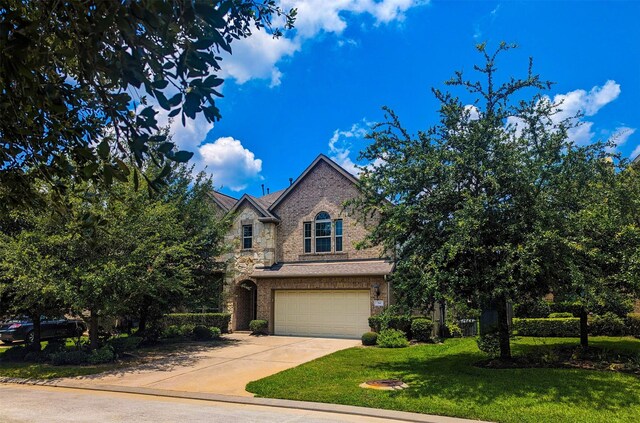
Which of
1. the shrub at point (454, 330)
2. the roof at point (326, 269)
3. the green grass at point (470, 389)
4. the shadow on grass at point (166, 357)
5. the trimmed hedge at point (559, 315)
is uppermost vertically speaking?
the roof at point (326, 269)

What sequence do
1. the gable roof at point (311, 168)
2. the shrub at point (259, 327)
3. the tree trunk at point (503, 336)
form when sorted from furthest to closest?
the gable roof at point (311, 168), the shrub at point (259, 327), the tree trunk at point (503, 336)

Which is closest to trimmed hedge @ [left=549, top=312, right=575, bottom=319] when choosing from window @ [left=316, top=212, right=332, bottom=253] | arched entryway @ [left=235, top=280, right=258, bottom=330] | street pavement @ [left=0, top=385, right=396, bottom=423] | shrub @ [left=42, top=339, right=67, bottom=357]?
window @ [left=316, top=212, right=332, bottom=253]

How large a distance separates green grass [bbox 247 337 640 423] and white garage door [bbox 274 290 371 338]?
290 inches

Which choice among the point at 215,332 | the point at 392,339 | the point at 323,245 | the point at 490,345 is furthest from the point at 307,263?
the point at 490,345

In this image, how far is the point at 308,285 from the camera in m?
23.5

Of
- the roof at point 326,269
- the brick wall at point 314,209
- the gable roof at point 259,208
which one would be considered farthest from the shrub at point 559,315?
the gable roof at point 259,208

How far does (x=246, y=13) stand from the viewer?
3.85 meters

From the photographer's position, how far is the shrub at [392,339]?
61.0 feet

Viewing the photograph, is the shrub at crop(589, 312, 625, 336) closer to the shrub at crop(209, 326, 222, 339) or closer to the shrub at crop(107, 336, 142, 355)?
the shrub at crop(209, 326, 222, 339)

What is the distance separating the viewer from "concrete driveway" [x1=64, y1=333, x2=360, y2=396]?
1236cm

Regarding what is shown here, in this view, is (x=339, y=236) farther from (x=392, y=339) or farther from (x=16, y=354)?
(x=16, y=354)

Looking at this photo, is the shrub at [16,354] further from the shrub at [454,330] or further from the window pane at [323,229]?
the shrub at [454,330]

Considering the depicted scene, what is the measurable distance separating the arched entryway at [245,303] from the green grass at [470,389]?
38.4 feet

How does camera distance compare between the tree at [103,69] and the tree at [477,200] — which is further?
the tree at [477,200]
